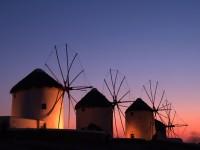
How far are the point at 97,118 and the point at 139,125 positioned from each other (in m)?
9.64

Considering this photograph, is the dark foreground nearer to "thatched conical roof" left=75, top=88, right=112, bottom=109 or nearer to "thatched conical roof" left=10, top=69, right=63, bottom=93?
"thatched conical roof" left=10, top=69, right=63, bottom=93

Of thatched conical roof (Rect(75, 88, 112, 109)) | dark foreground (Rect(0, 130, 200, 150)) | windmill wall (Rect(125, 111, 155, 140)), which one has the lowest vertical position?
dark foreground (Rect(0, 130, 200, 150))

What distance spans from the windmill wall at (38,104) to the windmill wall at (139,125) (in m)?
19.1

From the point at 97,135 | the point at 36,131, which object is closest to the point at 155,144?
the point at 97,135

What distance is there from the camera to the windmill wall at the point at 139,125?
200ft

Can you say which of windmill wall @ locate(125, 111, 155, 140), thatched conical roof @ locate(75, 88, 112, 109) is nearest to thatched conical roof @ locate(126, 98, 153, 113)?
windmill wall @ locate(125, 111, 155, 140)

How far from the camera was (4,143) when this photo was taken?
98.7 ft

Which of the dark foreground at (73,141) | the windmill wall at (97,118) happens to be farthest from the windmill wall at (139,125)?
the dark foreground at (73,141)

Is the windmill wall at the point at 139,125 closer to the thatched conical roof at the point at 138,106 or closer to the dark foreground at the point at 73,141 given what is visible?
the thatched conical roof at the point at 138,106

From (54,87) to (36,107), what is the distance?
2876 millimetres

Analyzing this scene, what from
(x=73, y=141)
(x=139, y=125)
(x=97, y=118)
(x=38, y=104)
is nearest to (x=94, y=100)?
(x=97, y=118)

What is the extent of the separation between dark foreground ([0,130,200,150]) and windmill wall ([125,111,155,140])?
833 inches

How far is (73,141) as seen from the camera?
35000mm

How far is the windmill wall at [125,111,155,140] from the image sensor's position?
61.1 m
